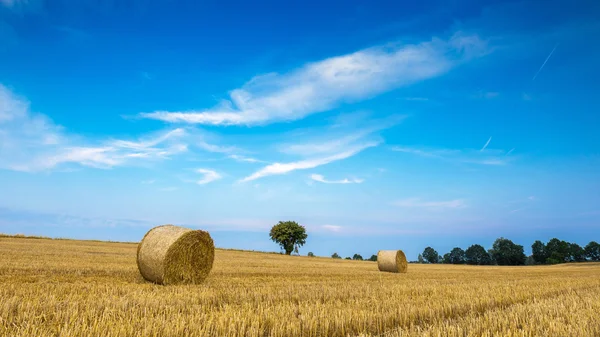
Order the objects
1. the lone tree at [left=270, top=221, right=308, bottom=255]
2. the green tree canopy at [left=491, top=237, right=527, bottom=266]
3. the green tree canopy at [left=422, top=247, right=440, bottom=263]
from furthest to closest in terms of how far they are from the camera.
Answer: the green tree canopy at [left=422, top=247, right=440, bottom=263]
the green tree canopy at [left=491, top=237, right=527, bottom=266]
the lone tree at [left=270, top=221, right=308, bottom=255]

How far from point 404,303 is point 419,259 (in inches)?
4161

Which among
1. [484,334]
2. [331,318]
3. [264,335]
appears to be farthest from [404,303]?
[264,335]

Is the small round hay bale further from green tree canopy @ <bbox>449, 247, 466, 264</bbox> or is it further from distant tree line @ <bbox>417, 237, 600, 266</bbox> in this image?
green tree canopy @ <bbox>449, 247, 466, 264</bbox>

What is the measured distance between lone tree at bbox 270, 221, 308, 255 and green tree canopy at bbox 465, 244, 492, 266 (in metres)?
50.1

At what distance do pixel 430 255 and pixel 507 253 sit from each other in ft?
81.3

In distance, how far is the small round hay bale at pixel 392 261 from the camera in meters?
21.4

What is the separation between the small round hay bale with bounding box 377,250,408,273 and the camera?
70.2 feet

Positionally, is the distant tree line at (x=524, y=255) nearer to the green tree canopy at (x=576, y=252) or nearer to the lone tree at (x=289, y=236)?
the green tree canopy at (x=576, y=252)

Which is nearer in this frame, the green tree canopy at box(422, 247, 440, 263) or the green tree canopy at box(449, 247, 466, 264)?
the green tree canopy at box(449, 247, 466, 264)

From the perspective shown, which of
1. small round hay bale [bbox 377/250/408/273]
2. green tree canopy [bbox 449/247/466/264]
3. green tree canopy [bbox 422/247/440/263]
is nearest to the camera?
small round hay bale [bbox 377/250/408/273]

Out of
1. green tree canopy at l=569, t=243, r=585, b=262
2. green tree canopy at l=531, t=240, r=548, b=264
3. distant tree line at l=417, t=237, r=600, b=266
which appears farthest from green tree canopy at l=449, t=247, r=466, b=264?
green tree canopy at l=569, t=243, r=585, b=262

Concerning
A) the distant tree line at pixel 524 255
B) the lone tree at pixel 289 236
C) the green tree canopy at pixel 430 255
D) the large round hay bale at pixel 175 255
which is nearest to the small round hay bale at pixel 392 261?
the large round hay bale at pixel 175 255

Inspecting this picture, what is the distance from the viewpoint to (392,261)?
21562mm

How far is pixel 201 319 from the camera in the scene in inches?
171
